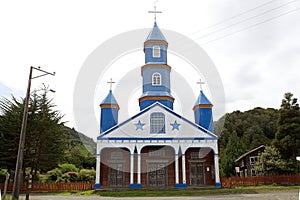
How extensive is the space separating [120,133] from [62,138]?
21.8ft

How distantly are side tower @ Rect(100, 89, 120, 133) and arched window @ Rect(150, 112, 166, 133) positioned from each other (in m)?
5.26

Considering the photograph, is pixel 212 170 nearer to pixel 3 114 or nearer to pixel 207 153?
pixel 207 153

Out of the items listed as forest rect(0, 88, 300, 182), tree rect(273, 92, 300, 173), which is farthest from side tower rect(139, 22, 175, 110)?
tree rect(273, 92, 300, 173)

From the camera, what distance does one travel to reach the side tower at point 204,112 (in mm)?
29516

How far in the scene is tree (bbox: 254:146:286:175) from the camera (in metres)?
28.9

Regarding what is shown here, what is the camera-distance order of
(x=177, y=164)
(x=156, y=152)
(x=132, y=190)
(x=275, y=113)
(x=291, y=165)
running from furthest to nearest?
(x=275, y=113)
(x=291, y=165)
(x=156, y=152)
(x=177, y=164)
(x=132, y=190)

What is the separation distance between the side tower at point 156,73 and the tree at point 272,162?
1143 centimetres

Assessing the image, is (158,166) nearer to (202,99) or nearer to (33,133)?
(202,99)

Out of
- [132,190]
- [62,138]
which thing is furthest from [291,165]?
[62,138]

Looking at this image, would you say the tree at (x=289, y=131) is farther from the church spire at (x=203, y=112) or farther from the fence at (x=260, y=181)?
the church spire at (x=203, y=112)

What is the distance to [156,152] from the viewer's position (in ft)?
88.4

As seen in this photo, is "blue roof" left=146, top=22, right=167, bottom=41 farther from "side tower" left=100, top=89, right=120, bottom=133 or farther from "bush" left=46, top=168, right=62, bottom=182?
"bush" left=46, top=168, right=62, bottom=182

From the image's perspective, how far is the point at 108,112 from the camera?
30.2 m

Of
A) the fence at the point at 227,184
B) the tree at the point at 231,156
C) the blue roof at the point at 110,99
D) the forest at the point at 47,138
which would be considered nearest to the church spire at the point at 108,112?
the blue roof at the point at 110,99
